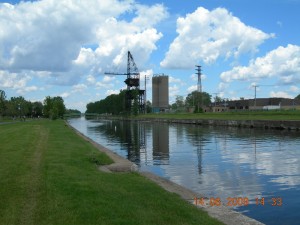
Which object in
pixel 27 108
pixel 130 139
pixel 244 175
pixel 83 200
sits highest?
pixel 27 108

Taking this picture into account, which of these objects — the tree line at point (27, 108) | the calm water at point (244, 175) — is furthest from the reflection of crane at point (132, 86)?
the calm water at point (244, 175)

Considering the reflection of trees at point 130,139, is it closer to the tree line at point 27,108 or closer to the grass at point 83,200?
the grass at point 83,200

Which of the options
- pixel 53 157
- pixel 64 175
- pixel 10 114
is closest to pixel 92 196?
pixel 64 175

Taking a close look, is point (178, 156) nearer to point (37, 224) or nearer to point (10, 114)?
point (37, 224)

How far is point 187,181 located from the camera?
59.5ft
